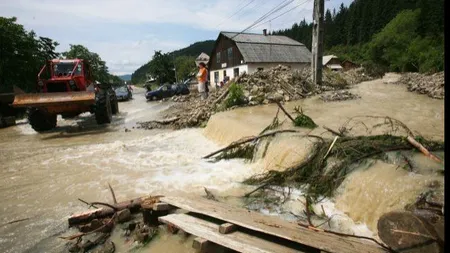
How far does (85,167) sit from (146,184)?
2.25 m

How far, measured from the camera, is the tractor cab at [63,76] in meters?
12.7

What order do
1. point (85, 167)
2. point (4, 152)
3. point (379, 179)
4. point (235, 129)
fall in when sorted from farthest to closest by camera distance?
1. point (4, 152)
2. point (235, 129)
3. point (85, 167)
4. point (379, 179)

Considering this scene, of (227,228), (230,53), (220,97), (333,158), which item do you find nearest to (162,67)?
(230,53)

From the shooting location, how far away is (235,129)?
9.08 metres

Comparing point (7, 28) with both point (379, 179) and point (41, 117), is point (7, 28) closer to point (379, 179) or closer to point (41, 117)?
point (41, 117)

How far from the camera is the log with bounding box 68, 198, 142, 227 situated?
446 cm

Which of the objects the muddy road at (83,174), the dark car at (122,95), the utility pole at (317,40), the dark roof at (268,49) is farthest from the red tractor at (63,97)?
the dark roof at (268,49)

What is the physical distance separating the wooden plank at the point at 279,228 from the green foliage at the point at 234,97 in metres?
9.18

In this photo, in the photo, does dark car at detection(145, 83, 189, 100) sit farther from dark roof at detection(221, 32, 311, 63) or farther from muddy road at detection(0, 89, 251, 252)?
muddy road at detection(0, 89, 251, 252)

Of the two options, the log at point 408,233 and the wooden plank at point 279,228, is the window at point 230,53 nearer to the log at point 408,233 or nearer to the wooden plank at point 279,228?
the wooden plank at point 279,228

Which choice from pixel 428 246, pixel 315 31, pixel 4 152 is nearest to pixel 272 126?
pixel 428 246

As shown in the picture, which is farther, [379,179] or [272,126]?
[272,126]

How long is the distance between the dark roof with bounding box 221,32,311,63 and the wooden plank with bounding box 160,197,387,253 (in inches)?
1162

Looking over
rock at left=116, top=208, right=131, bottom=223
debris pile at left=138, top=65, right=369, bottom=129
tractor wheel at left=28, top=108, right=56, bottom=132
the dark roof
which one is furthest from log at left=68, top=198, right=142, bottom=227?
the dark roof
